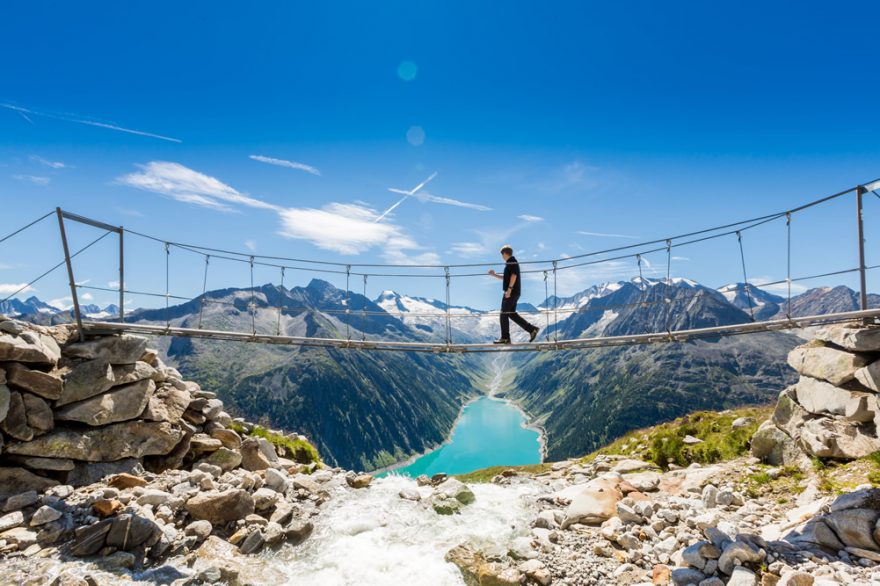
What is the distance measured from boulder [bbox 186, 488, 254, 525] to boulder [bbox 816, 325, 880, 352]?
577 inches

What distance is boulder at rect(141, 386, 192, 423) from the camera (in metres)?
11.9

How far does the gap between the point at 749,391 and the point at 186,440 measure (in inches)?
9212

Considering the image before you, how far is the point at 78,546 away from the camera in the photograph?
8.34 meters

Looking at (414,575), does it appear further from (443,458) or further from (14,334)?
(443,458)

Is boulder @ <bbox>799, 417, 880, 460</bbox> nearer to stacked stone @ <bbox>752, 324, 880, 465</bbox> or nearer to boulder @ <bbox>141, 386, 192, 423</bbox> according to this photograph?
stacked stone @ <bbox>752, 324, 880, 465</bbox>

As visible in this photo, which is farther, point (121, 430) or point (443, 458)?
point (443, 458)

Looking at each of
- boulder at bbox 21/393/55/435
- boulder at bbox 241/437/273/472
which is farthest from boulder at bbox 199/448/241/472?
boulder at bbox 21/393/55/435

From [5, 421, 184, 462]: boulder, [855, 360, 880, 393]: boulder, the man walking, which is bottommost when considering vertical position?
[5, 421, 184, 462]: boulder

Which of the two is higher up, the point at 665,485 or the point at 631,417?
the point at 665,485

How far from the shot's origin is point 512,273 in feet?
38.1

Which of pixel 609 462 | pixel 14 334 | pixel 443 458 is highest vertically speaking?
pixel 14 334

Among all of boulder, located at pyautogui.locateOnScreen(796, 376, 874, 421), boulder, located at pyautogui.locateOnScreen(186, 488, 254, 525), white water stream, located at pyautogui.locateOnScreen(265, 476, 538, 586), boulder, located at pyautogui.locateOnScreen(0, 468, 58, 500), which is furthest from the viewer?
boulder, located at pyautogui.locateOnScreen(796, 376, 874, 421)

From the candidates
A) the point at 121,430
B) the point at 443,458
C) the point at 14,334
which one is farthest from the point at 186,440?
the point at 443,458

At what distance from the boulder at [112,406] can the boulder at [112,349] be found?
74cm
